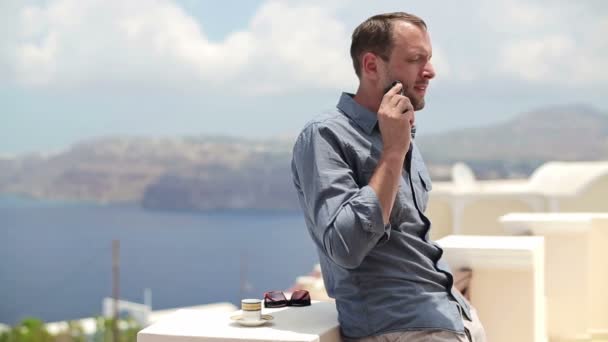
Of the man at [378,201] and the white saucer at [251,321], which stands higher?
the man at [378,201]

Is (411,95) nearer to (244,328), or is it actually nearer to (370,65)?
(370,65)

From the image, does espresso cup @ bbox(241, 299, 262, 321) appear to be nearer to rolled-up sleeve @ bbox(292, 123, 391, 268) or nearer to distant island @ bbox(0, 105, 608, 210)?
rolled-up sleeve @ bbox(292, 123, 391, 268)

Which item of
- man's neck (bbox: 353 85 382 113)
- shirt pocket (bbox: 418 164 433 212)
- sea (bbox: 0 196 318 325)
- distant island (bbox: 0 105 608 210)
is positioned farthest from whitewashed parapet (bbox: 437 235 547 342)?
sea (bbox: 0 196 318 325)

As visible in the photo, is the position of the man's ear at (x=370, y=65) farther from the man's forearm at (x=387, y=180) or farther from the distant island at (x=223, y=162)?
the distant island at (x=223, y=162)

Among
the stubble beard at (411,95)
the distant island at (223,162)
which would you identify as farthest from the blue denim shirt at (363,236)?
the distant island at (223,162)

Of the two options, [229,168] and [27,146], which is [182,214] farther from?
[27,146]

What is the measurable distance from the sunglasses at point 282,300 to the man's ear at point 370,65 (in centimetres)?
67

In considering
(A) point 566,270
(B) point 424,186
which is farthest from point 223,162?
(B) point 424,186

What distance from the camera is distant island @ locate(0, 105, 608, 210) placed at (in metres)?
83.2

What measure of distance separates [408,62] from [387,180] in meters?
0.37

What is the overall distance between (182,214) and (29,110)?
2147cm

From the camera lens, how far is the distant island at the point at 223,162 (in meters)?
83.2

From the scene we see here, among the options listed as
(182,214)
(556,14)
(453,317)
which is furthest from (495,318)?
(182,214)

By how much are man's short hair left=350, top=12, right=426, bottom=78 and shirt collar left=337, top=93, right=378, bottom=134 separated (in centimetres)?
13
